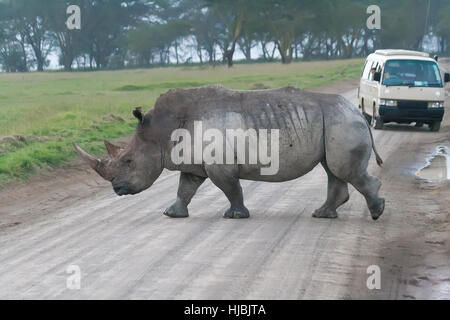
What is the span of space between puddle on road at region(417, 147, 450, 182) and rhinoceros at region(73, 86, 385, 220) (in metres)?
3.80

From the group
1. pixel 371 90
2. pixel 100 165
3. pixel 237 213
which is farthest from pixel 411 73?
pixel 100 165

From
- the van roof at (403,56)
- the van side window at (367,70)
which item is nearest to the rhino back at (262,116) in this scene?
the van roof at (403,56)

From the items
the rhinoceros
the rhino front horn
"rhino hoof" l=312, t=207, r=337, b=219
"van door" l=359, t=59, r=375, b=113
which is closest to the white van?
"van door" l=359, t=59, r=375, b=113

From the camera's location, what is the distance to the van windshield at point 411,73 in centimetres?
2044

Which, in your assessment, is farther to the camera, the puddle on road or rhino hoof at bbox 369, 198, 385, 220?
the puddle on road

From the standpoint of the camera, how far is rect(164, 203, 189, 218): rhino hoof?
10.1m

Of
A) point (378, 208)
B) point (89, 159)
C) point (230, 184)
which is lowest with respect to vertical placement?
point (378, 208)

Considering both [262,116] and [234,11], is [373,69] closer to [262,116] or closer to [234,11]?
[262,116]

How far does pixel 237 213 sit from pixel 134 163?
1448 millimetres

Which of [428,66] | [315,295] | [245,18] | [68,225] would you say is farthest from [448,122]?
[245,18]

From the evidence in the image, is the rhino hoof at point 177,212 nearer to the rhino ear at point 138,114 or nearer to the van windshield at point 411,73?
the rhino ear at point 138,114

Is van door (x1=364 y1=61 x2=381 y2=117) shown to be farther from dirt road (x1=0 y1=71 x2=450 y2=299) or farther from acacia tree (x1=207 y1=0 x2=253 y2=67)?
acacia tree (x1=207 y1=0 x2=253 y2=67)

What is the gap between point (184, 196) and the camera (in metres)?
10.2

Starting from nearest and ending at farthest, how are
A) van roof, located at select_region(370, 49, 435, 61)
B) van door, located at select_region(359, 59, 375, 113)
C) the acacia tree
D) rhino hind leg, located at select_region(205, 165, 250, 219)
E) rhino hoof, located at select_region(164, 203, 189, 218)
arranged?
rhino hind leg, located at select_region(205, 165, 250, 219) → rhino hoof, located at select_region(164, 203, 189, 218) → van roof, located at select_region(370, 49, 435, 61) → van door, located at select_region(359, 59, 375, 113) → the acacia tree
